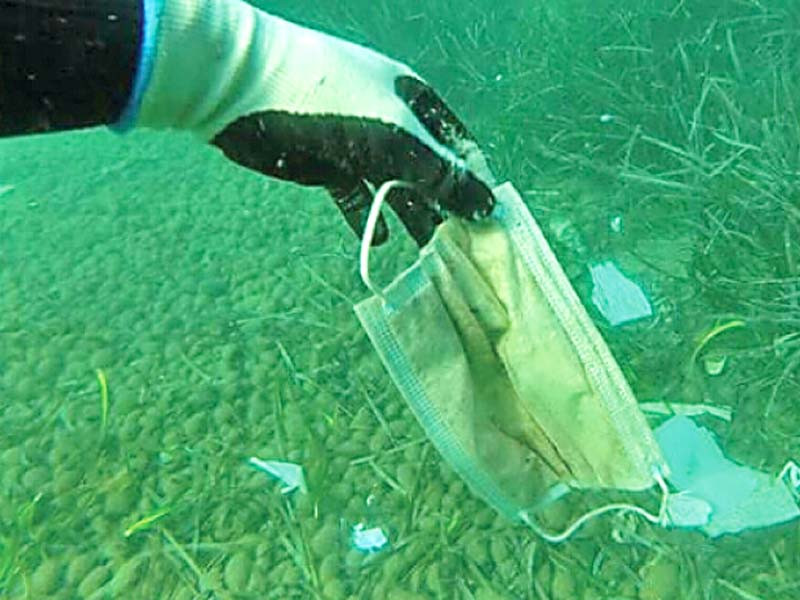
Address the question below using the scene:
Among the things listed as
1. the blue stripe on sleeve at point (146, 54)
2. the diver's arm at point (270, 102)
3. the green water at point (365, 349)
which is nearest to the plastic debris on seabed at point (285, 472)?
the green water at point (365, 349)

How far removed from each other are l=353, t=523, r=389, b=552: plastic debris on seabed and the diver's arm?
3.59 feet

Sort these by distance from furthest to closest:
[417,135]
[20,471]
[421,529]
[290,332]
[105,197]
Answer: [105,197] → [290,332] → [20,471] → [421,529] → [417,135]

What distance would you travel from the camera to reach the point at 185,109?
67.0 inches

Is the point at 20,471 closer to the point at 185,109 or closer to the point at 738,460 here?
the point at 185,109

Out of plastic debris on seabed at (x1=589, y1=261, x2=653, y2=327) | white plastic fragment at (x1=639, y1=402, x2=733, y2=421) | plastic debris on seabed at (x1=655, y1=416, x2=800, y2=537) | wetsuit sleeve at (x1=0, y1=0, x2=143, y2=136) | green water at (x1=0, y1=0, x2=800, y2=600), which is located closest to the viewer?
wetsuit sleeve at (x1=0, y1=0, x2=143, y2=136)

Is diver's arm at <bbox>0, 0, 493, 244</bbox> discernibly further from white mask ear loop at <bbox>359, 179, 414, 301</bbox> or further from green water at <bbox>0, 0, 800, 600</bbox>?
green water at <bbox>0, 0, 800, 600</bbox>

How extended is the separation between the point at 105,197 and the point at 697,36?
3808 mm

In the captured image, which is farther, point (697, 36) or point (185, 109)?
point (697, 36)

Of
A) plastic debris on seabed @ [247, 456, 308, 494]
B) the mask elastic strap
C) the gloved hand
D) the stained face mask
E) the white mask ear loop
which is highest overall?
the gloved hand

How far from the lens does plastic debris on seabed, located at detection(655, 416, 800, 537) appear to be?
93.3 inches

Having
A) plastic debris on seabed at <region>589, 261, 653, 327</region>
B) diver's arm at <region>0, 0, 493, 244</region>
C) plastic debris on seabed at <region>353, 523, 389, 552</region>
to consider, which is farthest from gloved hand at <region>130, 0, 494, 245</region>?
plastic debris on seabed at <region>589, 261, 653, 327</region>

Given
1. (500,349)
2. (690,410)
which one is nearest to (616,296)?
(690,410)

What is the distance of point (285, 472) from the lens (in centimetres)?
284

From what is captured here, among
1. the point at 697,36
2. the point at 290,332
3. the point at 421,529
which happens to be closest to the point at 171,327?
the point at 290,332
